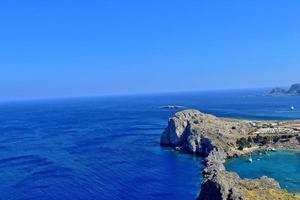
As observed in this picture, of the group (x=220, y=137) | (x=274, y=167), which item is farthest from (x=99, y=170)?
(x=274, y=167)

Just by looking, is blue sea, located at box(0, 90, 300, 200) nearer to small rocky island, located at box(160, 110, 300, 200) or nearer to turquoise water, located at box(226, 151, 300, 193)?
turquoise water, located at box(226, 151, 300, 193)

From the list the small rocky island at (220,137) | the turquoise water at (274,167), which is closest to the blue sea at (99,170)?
the turquoise water at (274,167)

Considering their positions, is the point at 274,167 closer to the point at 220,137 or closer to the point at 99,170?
the point at 220,137

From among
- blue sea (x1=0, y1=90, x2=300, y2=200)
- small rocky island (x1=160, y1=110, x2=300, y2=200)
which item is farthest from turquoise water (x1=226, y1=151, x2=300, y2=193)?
small rocky island (x1=160, y1=110, x2=300, y2=200)

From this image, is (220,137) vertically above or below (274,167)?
above

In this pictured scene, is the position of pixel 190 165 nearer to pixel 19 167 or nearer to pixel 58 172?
pixel 58 172

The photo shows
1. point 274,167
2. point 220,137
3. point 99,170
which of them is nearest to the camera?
point 274,167

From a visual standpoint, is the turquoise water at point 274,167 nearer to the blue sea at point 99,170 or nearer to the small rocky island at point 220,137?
the blue sea at point 99,170

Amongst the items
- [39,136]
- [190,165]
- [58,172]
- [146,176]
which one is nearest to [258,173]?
[190,165]
